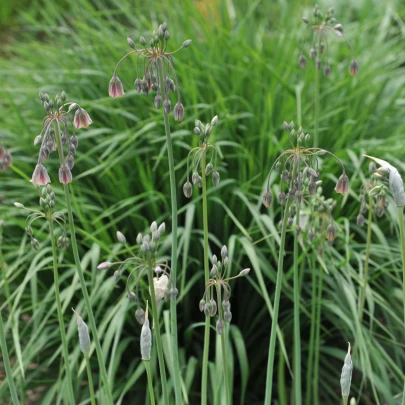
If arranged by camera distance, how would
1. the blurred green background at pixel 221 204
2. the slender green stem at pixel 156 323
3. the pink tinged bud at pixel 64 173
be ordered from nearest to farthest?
the slender green stem at pixel 156 323 → the pink tinged bud at pixel 64 173 → the blurred green background at pixel 221 204

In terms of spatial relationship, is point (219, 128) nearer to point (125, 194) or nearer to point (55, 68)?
point (125, 194)

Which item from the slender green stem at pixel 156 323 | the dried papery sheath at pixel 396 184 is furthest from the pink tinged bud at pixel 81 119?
the dried papery sheath at pixel 396 184

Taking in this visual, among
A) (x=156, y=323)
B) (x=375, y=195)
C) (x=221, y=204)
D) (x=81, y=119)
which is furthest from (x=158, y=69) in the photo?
(x=221, y=204)

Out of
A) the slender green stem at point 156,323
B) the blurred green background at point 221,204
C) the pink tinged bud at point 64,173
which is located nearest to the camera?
the slender green stem at point 156,323

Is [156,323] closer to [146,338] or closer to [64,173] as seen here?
[146,338]

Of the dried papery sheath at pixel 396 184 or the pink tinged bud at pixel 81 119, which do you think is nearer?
the dried papery sheath at pixel 396 184

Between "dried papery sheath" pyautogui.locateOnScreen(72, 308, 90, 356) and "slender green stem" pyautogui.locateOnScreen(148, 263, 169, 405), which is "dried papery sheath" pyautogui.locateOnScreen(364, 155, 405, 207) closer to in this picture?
"slender green stem" pyautogui.locateOnScreen(148, 263, 169, 405)

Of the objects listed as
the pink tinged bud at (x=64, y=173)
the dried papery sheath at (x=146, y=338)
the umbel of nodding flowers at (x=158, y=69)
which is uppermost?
the umbel of nodding flowers at (x=158, y=69)

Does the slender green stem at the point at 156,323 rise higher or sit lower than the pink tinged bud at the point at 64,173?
lower

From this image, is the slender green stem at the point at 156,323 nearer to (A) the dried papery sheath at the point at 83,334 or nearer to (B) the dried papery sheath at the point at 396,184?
(A) the dried papery sheath at the point at 83,334

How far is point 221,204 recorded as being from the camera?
3076mm

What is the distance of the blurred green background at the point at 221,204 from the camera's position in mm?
2773

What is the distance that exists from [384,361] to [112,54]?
2268 mm

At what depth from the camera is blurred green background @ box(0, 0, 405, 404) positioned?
109 inches
